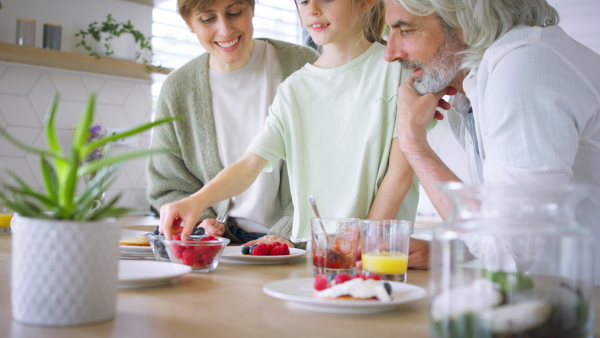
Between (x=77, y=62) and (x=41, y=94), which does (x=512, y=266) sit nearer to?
(x=77, y=62)

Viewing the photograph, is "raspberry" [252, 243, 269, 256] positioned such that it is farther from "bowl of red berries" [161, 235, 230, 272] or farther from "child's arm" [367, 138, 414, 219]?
"child's arm" [367, 138, 414, 219]

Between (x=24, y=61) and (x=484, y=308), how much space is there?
3.10 metres

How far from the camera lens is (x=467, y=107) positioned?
164cm

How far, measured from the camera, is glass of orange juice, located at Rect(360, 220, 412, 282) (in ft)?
3.47

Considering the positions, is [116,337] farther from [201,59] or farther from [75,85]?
[75,85]

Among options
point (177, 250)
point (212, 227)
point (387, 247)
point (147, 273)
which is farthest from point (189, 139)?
point (387, 247)

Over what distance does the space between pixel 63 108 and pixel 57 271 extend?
2.89 m

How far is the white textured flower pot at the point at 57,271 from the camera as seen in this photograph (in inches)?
→ 28.2

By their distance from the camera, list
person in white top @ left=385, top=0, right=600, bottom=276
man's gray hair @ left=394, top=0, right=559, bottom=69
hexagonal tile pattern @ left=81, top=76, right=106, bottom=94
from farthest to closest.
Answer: hexagonal tile pattern @ left=81, top=76, right=106, bottom=94, man's gray hair @ left=394, top=0, right=559, bottom=69, person in white top @ left=385, top=0, right=600, bottom=276

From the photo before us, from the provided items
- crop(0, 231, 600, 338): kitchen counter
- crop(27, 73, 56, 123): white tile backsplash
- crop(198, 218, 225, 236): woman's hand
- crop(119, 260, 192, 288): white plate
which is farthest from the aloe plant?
crop(27, 73, 56, 123): white tile backsplash

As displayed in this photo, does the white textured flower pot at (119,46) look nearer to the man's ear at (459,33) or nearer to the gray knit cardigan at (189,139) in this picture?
the gray knit cardigan at (189,139)

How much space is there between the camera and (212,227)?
193 cm

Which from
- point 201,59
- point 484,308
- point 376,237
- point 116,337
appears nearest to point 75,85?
point 201,59

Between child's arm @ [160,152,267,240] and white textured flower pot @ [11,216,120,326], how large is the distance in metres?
0.52
